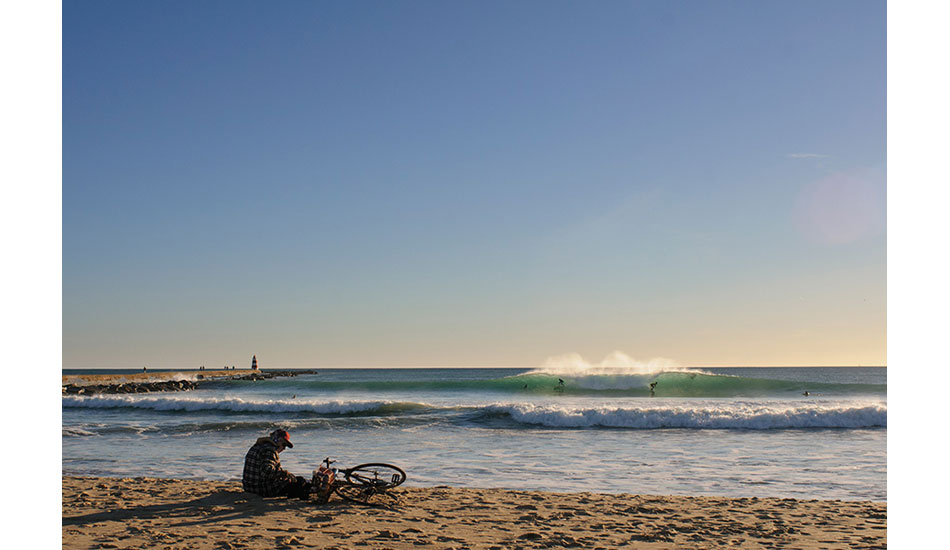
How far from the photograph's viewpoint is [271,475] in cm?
790

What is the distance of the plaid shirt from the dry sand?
0.16 m

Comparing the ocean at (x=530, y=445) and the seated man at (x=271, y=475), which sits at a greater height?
the seated man at (x=271, y=475)

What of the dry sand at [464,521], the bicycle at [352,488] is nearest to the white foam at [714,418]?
the dry sand at [464,521]

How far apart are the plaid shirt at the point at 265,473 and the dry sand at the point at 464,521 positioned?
157 mm

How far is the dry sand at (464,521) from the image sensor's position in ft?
20.3

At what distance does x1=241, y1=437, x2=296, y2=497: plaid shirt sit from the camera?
7902 millimetres

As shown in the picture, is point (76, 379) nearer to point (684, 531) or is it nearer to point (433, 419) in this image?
point (433, 419)

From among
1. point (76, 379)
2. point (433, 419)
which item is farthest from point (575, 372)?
point (76, 379)

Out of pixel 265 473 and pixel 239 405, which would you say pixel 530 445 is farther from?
pixel 239 405

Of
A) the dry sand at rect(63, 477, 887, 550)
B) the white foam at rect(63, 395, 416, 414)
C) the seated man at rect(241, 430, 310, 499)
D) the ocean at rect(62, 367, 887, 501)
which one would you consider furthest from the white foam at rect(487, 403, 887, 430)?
the seated man at rect(241, 430, 310, 499)

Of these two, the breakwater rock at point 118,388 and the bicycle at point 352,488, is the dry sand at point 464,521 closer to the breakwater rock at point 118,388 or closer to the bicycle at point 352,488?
the bicycle at point 352,488

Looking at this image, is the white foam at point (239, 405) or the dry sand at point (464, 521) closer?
the dry sand at point (464, 521)

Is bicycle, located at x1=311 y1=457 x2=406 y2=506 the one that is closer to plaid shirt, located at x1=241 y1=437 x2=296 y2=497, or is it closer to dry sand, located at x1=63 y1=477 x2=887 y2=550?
dry sand, located at x1=63 y1=477 x2=887 y2=550

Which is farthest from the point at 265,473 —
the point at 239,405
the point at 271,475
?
the point at 239,405
